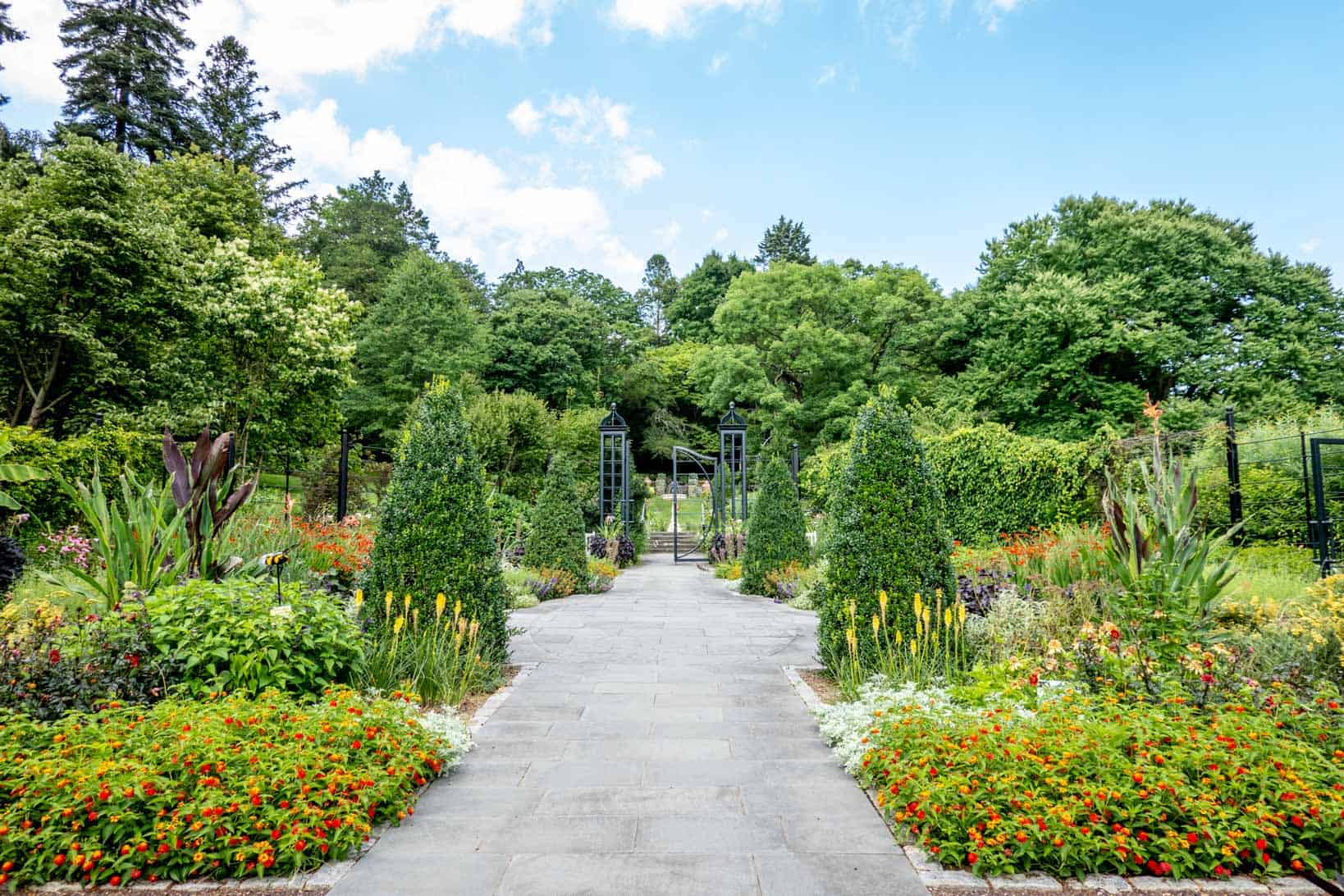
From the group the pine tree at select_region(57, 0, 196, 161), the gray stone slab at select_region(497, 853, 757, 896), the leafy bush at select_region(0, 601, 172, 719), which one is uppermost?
the pine tree at select_region(57, 0, 196, 161)

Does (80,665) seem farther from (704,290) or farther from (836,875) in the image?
(704,290)

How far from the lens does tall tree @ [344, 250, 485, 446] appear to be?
927 inches

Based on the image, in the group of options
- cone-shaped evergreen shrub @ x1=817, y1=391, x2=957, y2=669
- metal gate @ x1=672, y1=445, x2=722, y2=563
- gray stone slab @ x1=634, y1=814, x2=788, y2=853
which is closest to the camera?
gray stone slab @ x1=634, y1=814, x2=788, y2=853

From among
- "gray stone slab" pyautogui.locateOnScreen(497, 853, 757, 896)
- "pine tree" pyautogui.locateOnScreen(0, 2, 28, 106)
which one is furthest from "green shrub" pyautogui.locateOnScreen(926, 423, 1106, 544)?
"pine tree" pyautogui.locateOnScreen(0, 2, 28, 106)

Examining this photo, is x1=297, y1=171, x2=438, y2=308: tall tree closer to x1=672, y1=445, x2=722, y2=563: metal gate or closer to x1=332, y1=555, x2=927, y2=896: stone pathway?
x1=672, y1=445, x2=722, y2=563: metal gate

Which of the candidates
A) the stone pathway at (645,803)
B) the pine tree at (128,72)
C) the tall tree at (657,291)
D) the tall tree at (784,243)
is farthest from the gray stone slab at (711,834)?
the tall tree at (657,291)

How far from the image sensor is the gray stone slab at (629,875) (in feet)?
6.69

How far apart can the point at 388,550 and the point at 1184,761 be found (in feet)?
14.6

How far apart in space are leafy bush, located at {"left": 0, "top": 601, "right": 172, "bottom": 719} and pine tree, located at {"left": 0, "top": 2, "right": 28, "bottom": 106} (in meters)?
17.6

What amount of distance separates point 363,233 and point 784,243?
2211 centimetres

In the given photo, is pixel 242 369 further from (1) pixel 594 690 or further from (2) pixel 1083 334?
(2) pixel 1083 334

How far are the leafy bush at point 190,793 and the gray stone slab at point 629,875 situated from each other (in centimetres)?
62

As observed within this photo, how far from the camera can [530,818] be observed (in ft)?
8.39

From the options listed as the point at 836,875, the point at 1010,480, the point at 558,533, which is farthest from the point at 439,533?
the point at 1010,480
